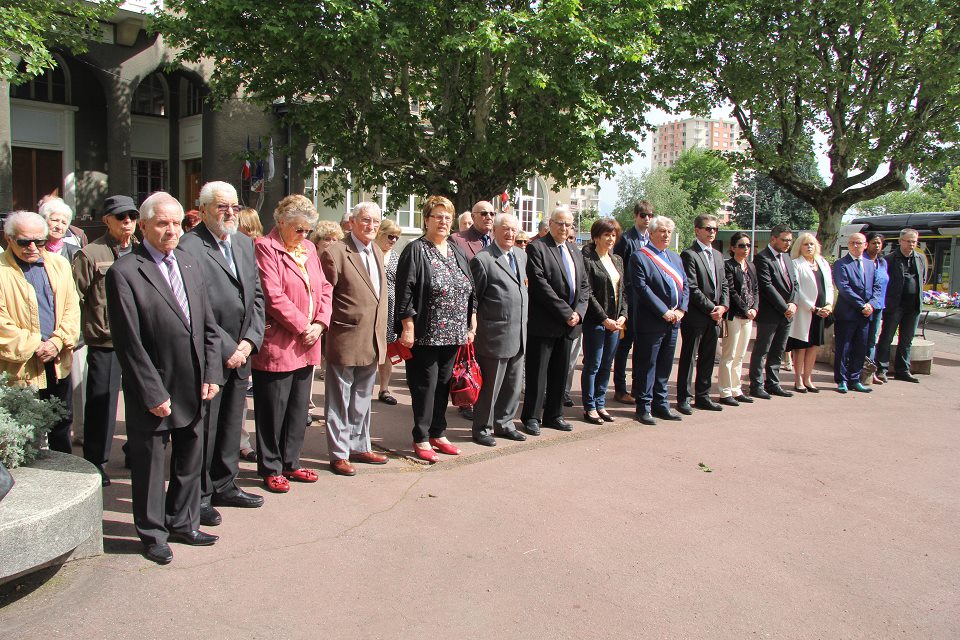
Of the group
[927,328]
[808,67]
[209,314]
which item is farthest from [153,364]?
[927,328]

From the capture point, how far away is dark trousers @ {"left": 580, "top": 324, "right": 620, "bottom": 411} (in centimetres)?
754

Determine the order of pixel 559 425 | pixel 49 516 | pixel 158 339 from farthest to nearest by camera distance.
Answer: pixel 559 425, pixel 158 339, pixel 49 516

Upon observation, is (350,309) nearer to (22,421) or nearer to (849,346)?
(22,421)

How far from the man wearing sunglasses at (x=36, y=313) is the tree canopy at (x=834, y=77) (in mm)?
14268

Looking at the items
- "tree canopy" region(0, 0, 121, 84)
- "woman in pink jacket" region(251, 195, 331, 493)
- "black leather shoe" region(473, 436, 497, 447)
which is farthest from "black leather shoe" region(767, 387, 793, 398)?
"tree canopy" region(0, 0, 121, 84)

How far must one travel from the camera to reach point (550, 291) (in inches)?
272

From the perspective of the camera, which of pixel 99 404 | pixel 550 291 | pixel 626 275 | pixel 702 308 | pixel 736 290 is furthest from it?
pixel 736 290

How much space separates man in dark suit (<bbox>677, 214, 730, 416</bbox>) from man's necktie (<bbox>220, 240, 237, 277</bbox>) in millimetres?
5014

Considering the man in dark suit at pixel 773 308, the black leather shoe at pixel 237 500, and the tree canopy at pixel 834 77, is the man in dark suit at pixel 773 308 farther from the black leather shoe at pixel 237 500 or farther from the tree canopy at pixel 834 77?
the tree canopy at pixel 834 77

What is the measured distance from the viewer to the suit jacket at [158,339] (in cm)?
385

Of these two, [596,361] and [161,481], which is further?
[596,361]

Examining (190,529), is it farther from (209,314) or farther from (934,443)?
(934,443)

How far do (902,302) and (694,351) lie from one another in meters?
4.41

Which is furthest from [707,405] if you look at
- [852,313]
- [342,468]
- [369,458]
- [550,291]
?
[342,468]
